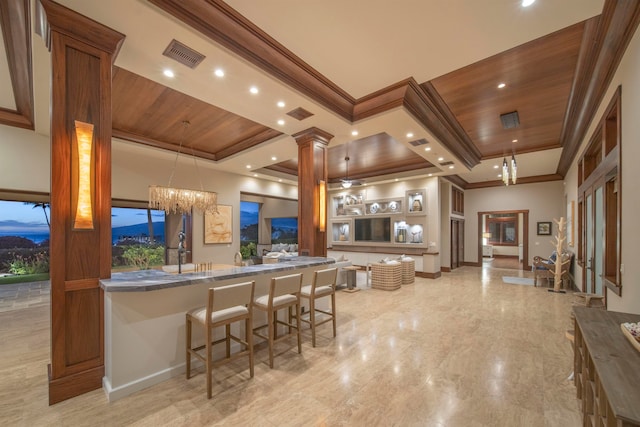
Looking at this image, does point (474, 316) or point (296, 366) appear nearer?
point (296, 366)

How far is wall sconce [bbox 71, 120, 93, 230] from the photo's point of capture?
92.1 inches

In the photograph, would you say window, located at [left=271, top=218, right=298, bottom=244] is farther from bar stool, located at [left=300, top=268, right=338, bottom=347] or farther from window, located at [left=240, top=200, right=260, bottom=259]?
bar stool, located at [left=300, top=268, right=338, bottom=347]

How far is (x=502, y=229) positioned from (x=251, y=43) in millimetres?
16213

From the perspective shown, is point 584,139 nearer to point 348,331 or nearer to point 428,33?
point 428,33

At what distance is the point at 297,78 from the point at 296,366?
334 centimetres

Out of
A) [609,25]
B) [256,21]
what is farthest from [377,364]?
[609,25]

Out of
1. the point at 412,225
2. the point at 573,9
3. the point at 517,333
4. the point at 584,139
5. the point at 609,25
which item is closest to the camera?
the point at 573,9

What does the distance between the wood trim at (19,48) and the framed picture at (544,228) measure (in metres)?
12.7

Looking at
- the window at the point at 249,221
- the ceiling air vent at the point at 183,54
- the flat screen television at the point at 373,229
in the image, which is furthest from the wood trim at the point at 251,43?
the window at the point at 249,221

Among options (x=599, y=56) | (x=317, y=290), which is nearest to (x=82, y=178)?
(x=317, y=290)

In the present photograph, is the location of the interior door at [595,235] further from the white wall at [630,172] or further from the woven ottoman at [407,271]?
the woven ottoman at [407,271]

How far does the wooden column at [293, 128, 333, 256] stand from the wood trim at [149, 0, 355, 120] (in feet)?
3.16

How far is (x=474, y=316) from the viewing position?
4.68 metres

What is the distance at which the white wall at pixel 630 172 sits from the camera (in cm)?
240
